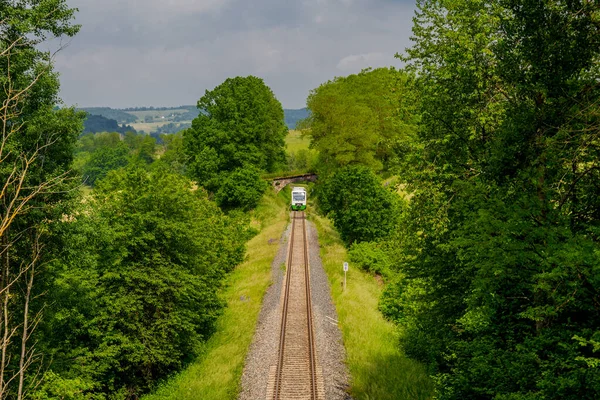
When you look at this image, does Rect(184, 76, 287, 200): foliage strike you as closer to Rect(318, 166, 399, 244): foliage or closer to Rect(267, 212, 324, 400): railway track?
Rect(318, 166, 399, 244): foliage

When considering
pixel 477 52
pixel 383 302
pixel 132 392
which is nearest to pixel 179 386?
pixel 132 392

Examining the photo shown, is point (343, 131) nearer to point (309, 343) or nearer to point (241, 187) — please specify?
point (241, 187)

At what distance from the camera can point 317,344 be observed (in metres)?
19.2

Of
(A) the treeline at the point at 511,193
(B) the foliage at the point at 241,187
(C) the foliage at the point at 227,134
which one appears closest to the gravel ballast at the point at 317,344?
(A) the treeline at the point at 511,193

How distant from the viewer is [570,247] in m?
7.38

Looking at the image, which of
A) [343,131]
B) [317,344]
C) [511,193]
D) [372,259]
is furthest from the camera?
[343,131]

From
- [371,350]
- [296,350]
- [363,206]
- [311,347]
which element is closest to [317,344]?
[311,347]

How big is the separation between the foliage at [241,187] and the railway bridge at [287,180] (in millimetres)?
17456

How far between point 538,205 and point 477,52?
6.04m

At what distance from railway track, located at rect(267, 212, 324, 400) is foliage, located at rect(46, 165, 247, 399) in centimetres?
427

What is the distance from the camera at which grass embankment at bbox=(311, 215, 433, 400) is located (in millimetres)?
15594

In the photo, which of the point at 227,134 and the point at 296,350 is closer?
the point at 296,350

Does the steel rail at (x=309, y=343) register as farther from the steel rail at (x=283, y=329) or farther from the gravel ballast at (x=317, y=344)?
the gravel ballast at (x=317, y=344)

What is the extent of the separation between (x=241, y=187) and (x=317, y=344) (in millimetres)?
27276
